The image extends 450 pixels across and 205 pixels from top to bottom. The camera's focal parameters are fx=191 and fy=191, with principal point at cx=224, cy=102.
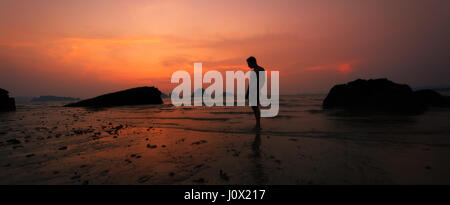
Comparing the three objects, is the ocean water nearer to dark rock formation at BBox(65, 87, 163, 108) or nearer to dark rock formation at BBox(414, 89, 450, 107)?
dark rock formation at BBox(414, 89, 450, 107)

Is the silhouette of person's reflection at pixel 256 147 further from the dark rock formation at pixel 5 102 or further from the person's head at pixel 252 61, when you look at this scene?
the dark rock formation at pixel 5 102

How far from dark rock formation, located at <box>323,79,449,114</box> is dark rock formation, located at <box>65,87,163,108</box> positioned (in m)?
29.7

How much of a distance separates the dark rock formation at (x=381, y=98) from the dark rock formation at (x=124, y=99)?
29.7 meters

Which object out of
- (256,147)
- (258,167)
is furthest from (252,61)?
(258,167)

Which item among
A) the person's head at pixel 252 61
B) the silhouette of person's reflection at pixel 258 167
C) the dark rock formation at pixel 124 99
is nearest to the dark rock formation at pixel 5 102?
the dark rock formation at pixel 124 99

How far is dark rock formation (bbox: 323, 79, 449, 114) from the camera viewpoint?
13297 mm

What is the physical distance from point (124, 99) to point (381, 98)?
3494 cm

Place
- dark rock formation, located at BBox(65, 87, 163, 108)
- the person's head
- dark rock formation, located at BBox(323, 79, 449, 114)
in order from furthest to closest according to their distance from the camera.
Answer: dark rock formation, located at BBox(65, 87, 163, 108) < dark rock formation, located at BBox(323, 79, 449, 114) < the person's head

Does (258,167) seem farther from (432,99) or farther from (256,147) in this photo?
(432,99)

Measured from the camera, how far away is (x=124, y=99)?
110 feet

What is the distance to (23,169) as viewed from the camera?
11.6ft

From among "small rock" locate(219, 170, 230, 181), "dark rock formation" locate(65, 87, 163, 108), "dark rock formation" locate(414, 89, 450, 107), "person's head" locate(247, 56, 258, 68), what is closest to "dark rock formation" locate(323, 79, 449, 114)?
"dark rock formation" locate(414, 89, 450, 107)
